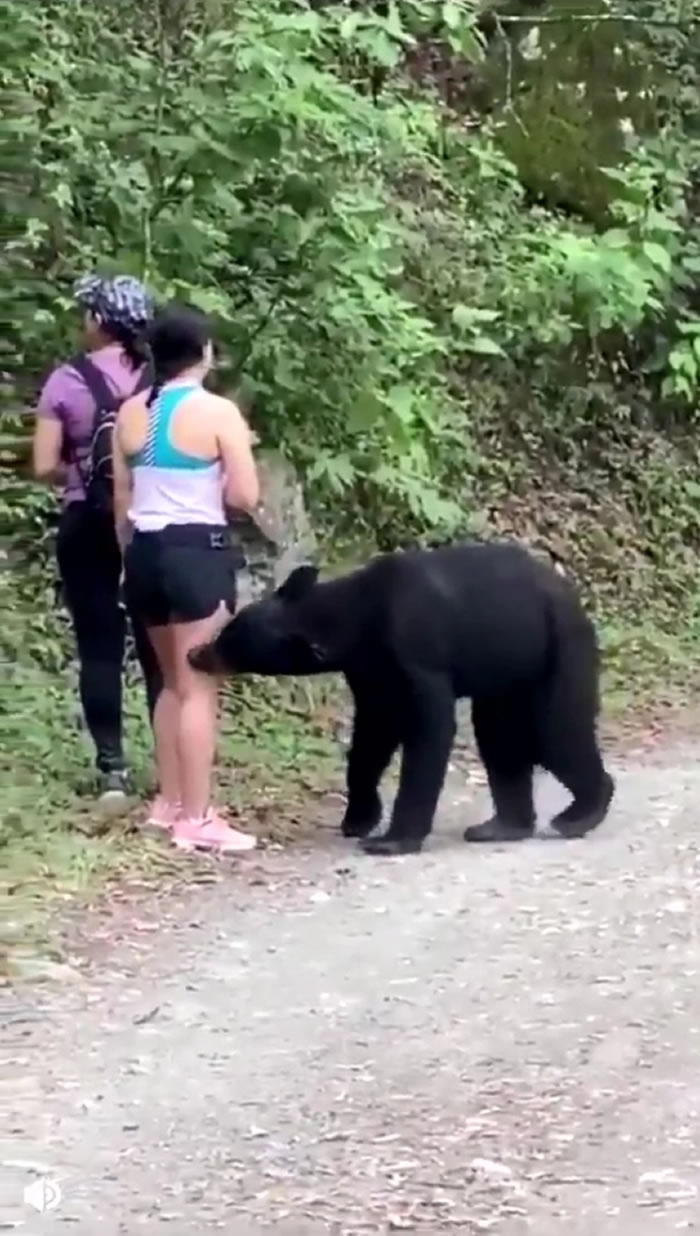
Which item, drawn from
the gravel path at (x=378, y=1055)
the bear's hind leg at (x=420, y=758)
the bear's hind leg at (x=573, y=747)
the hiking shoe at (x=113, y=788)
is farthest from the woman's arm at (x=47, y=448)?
the bear's hind leg at (x=573, y=747)

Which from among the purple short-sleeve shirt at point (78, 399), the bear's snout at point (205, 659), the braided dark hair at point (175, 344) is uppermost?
the braided dark hair at point (175, 344)

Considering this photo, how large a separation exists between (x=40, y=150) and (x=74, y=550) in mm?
1788

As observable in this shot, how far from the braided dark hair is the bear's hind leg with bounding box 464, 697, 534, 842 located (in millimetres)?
1715

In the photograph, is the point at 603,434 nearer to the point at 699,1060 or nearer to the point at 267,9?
A: the point at 267,9

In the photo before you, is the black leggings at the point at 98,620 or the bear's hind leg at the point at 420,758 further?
the black leggings at the point at 98,620

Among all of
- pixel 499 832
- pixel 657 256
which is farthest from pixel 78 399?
pixel 657 256

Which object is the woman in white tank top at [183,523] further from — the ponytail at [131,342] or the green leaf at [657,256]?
the green leaf at [657,256]

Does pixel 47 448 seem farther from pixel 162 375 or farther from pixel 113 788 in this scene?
pixel 113 788

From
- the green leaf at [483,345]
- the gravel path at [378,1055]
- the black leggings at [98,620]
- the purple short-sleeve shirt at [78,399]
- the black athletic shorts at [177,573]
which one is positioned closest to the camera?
the gravel path at [378,1055]

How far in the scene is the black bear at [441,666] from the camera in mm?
7609

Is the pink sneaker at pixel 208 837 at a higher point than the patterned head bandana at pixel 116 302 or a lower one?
lower

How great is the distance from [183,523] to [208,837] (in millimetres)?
1102

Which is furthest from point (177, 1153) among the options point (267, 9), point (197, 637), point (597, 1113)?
point (267, 9)

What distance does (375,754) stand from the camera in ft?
25.8
